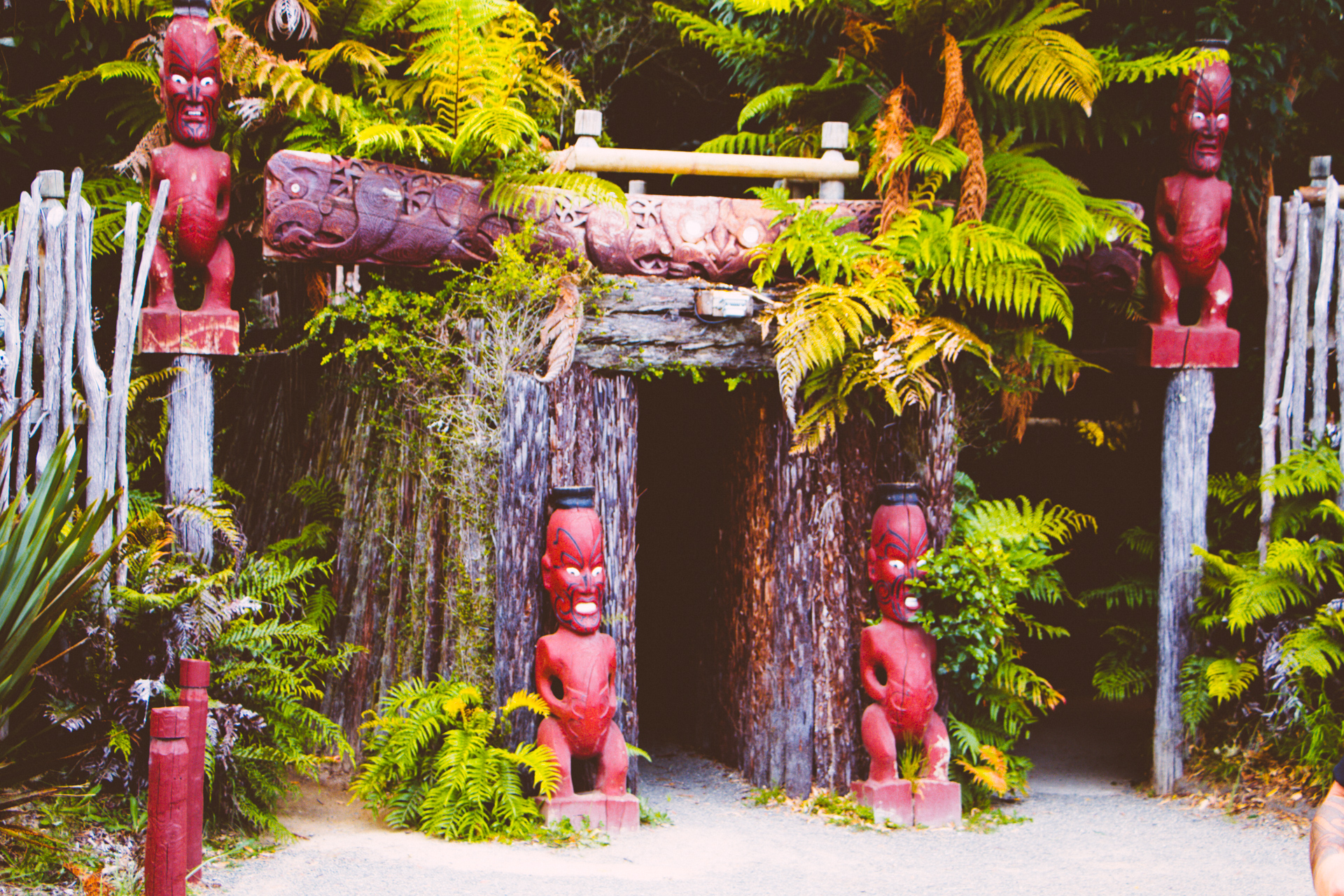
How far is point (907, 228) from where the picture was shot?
5.47 m

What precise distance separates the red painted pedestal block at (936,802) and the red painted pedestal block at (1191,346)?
255 centimetres

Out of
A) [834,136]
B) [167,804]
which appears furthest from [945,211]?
[167,804]

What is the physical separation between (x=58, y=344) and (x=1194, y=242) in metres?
5.56

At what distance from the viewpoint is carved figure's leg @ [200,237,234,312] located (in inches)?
204

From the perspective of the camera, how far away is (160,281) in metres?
5.07

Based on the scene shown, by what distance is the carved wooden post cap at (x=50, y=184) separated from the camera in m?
4.79

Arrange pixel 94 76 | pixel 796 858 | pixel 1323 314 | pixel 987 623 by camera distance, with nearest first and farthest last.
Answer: pixel 796 858
pixel 987 623
pixel 1323 314
pixel 94 76

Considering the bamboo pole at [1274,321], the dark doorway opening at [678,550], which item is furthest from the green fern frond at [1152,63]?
the dark doorway opening at [678,550]

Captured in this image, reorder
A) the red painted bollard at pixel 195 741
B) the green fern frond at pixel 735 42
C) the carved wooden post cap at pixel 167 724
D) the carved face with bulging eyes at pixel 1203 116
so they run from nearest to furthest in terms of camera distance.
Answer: the carved wooden post cap at pixel 167 724, the red painted bollard at pixel 195 741, the carved face with bulging eyes at pixel 1203 116, the green fern frond at pixel 735 42

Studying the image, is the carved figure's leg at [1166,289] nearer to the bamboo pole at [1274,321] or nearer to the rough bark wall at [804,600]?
the bamboo pole at [1274,321]

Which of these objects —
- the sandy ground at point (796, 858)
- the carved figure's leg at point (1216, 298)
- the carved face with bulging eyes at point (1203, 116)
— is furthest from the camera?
the carved figure's leg at point (1216, 298)

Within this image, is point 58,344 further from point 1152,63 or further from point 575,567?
point 1152,63

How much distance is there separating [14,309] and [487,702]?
2.60m

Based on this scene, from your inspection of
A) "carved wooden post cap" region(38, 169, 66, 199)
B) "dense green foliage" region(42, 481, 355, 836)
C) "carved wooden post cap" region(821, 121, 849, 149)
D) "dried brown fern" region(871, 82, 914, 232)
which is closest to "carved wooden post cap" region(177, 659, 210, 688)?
"dense green foliage" region(42, 481, 355, 836)
